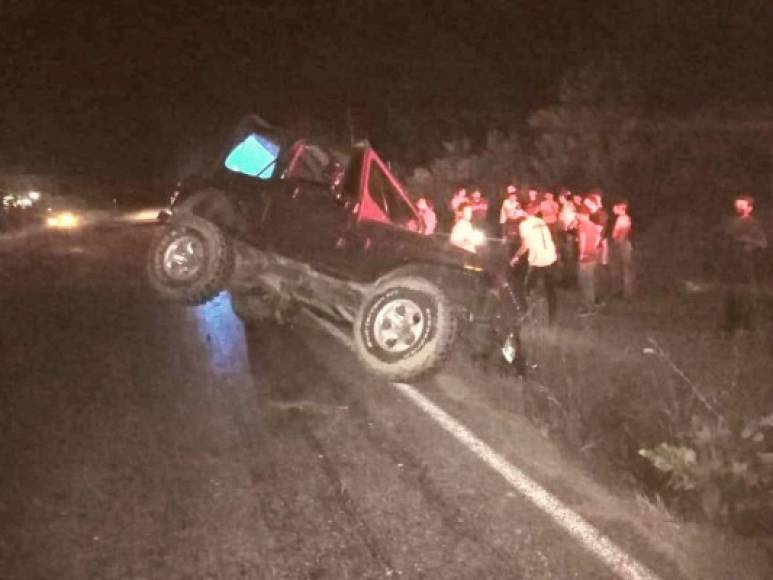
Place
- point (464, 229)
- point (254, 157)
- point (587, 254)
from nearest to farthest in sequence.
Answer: point (254, 157) → point (464, 229) → point (587, 254)

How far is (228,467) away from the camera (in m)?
5.36

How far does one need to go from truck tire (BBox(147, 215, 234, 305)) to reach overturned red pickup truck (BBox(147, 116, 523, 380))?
12mm

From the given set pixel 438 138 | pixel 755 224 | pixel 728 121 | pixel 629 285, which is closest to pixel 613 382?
pixel 755 224

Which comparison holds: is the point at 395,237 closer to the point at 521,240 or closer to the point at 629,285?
the point at 521,240

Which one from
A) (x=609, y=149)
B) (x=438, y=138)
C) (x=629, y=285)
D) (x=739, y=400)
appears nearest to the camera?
(x=739, y=400)

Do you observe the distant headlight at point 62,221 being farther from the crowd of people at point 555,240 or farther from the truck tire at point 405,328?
the truck tire at point 405,328

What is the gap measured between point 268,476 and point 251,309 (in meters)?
4.87

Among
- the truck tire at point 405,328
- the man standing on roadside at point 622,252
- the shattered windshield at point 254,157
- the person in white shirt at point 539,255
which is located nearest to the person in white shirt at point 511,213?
the person in white shirt at point 539,255

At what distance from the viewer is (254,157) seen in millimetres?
8617

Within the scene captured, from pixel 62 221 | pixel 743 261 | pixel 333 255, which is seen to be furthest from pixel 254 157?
pixel 62 221

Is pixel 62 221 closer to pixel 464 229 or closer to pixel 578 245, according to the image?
pixel 578 245

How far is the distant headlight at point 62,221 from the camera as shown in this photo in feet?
110

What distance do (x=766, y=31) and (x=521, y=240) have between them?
27.6 feet

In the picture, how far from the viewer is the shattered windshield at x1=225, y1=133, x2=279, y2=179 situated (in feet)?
27.8
